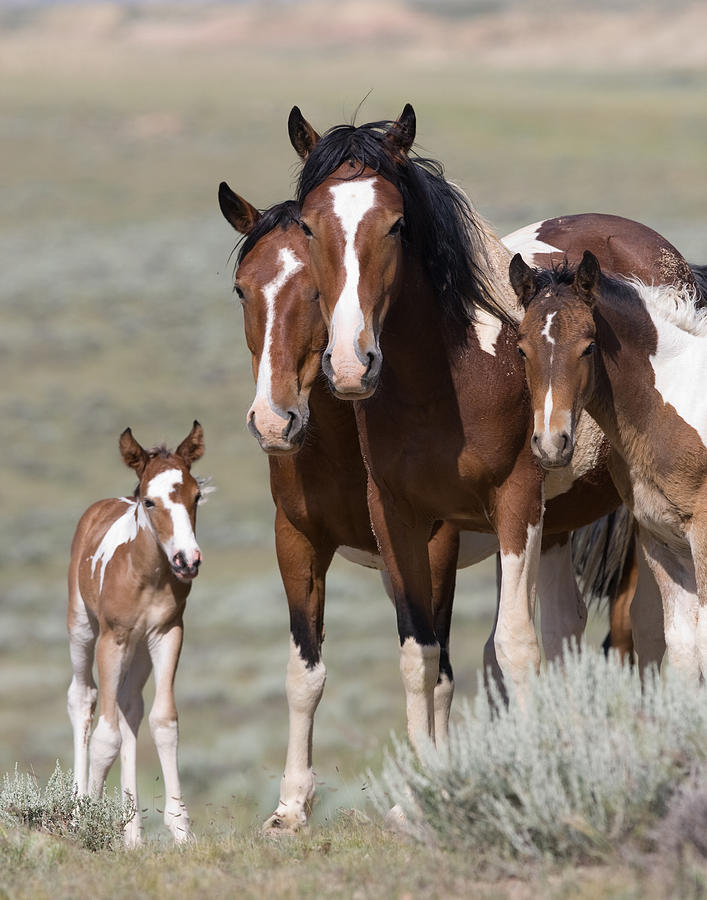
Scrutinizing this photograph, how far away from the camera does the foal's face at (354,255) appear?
4977mm

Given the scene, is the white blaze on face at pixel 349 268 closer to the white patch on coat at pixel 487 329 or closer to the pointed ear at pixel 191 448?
the white patch on coat at pixel 487 329

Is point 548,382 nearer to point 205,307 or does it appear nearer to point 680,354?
point 680,354

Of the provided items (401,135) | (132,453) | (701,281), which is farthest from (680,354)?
(132,453)

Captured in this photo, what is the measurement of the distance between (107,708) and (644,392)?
3491 millimetres

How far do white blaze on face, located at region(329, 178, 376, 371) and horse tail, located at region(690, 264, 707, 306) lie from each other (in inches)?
89.2

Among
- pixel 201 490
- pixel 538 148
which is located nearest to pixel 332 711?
pixel 201 490

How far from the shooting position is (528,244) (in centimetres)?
714

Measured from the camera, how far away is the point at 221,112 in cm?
6925

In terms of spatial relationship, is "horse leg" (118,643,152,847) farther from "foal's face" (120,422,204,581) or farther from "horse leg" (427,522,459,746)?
"horse leg" (427,522,459,746)

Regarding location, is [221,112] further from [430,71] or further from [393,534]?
[393,534]

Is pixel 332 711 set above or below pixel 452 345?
below

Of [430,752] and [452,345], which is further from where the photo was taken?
[452,345]

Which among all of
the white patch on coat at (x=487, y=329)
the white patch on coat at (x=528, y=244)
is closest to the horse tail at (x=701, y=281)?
the white patch on coat at (x=528, y=244)

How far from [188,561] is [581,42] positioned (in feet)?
387
